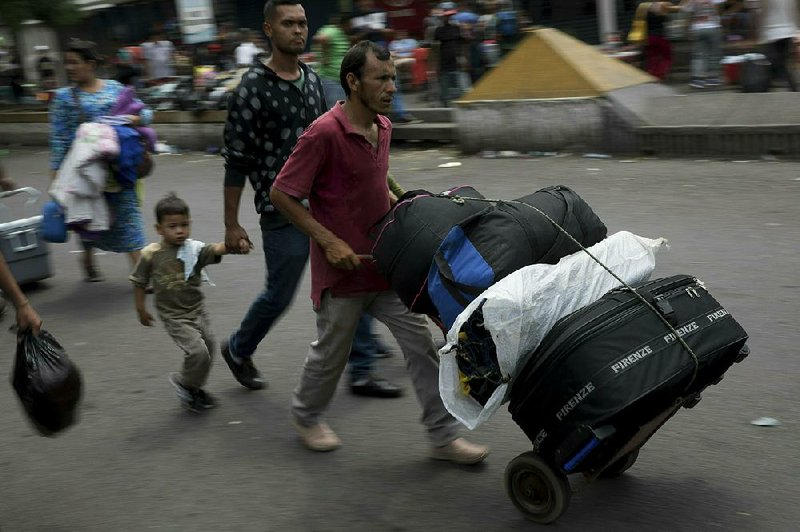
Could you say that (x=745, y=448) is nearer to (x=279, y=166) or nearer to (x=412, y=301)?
(x=412, y=301)

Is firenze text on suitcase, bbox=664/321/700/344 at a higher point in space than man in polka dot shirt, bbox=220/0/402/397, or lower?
lower

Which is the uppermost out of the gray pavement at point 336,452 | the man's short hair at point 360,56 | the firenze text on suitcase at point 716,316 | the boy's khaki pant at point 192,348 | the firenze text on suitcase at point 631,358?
the man's short hair at point 360,56

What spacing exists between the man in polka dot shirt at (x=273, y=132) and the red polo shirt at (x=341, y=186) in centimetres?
58

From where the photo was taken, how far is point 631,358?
3.14 metres

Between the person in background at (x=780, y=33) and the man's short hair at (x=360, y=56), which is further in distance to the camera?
the person in background at (x=780, y=33)

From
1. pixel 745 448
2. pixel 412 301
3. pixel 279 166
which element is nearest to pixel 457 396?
pixel 412 301

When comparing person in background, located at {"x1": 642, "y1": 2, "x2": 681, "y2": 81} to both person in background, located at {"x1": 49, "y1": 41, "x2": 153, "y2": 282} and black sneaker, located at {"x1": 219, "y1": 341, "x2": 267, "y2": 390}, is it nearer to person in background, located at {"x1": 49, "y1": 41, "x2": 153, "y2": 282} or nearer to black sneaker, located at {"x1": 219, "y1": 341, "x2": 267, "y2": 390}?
person in background, located at {"x1": 49, "y1": 41, "x2": 153, "y2": 282}

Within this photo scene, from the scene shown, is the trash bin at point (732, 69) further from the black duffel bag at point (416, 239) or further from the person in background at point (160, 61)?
the person in background at point (160, 61)

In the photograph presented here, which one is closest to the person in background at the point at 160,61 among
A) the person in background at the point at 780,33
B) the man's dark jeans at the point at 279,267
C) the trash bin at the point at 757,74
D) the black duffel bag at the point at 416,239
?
the trash bin at the point at 757,74

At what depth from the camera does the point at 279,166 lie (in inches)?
187

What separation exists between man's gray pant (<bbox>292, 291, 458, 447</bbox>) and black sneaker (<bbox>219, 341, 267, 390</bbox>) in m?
0.98

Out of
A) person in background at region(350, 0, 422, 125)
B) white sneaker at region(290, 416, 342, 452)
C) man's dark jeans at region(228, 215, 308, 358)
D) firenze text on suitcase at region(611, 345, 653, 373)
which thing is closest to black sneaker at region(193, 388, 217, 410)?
man's dark jeans at region(228, 215, 308, 358)

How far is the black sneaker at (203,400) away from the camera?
16.3 feet

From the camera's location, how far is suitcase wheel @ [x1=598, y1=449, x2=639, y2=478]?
150 inches
